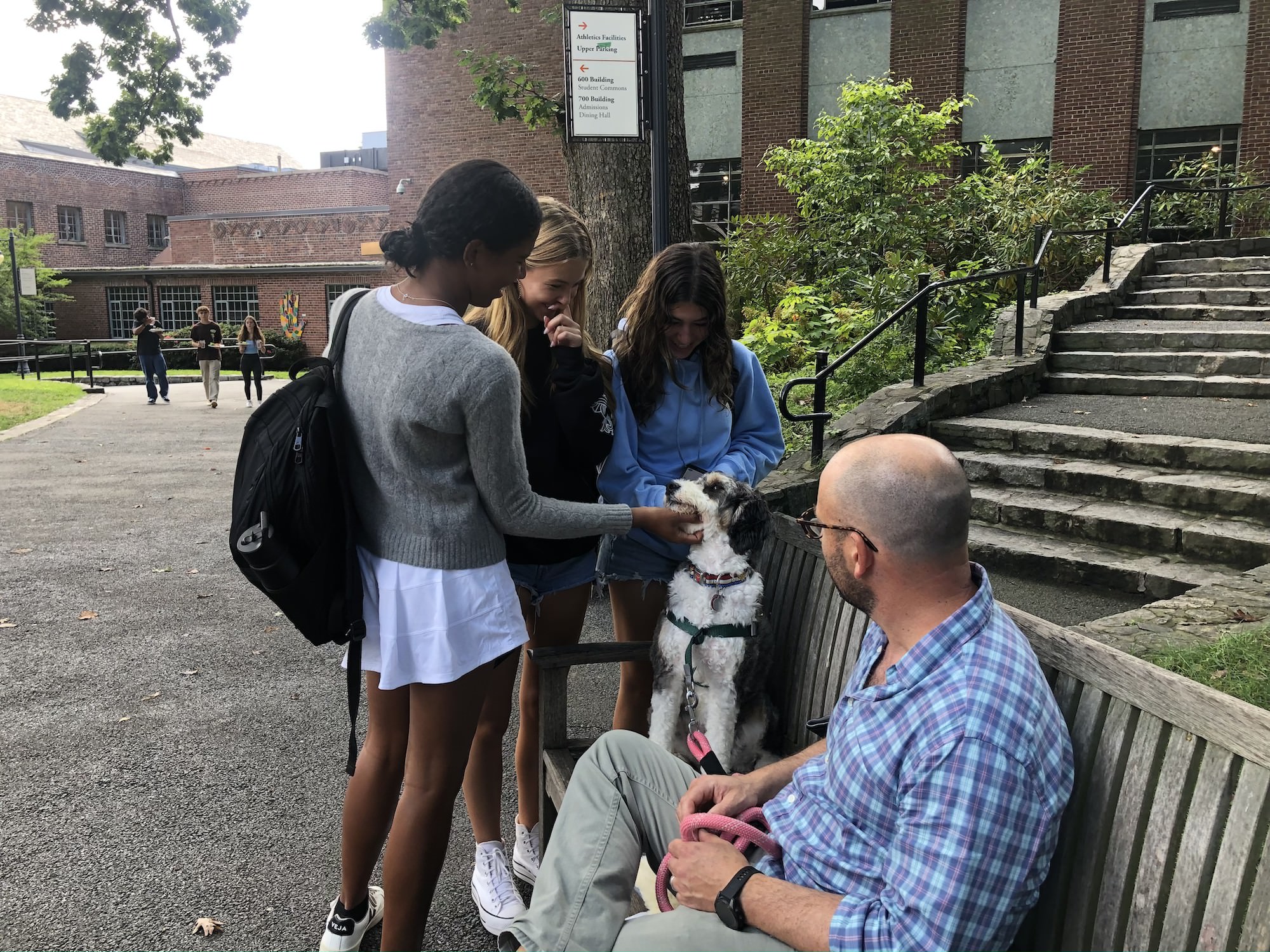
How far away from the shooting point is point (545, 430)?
9.98 ft

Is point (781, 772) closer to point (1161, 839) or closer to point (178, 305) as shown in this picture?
point (1161, 839)

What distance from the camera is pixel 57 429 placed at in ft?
52.2

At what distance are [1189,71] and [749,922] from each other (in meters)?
21.8

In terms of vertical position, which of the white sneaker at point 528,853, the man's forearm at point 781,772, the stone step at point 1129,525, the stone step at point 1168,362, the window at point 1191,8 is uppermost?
the window at point 1191,8

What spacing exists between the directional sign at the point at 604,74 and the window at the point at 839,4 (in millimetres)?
18242

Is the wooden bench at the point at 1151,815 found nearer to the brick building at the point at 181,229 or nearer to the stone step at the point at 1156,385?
the stone step at the point at 1156,385

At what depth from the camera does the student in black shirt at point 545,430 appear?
2.96 meters

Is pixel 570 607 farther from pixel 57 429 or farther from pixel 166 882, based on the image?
pixel 57 429

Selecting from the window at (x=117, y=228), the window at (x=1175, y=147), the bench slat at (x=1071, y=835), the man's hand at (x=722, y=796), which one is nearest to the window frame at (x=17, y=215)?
the window at (x=117, y=228)

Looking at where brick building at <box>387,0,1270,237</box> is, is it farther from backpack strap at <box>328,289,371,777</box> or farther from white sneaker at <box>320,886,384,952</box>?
white sneaker at <box>320,886,384,952</box>

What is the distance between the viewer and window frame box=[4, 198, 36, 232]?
148 feet

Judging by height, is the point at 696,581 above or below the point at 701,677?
above

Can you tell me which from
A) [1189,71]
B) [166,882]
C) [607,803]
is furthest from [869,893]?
[1189,71]

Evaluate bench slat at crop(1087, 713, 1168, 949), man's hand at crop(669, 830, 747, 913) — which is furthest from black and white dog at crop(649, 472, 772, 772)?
bench slat at crop(1087, 713, 1168, 949)
